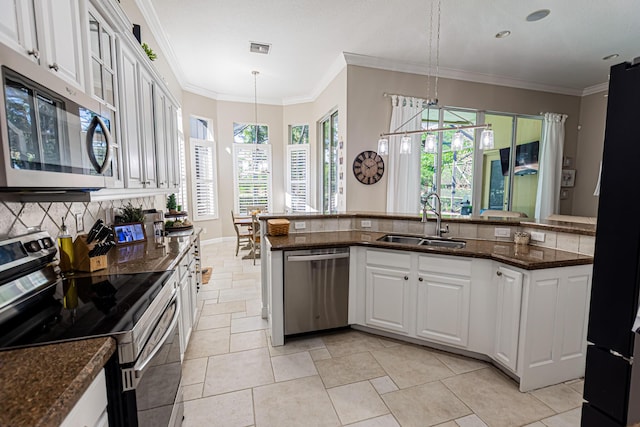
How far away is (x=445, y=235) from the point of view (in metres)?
2.80

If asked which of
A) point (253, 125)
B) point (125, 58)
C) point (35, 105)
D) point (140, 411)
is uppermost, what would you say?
point (253, 125)

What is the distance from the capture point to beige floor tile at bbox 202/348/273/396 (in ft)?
6.64

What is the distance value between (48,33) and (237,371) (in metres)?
2.29

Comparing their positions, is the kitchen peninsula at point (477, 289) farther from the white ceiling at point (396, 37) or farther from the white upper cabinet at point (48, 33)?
the white ceiling at point (396, 37)

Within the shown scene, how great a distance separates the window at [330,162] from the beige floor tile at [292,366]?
10.2 feet

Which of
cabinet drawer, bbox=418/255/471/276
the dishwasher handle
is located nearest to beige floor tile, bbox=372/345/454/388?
cabinet drawer, bbox=418/255/471/276

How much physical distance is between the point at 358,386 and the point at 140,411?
147 centimetres

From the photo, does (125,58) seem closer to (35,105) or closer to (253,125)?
(35,105)

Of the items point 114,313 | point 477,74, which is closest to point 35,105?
point 114,313

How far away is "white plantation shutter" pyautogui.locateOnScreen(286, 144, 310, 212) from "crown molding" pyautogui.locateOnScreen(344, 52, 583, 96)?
2.75 metres

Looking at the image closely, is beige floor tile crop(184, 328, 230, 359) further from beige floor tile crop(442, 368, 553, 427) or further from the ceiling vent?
the ceiling vent

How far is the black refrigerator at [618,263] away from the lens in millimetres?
836

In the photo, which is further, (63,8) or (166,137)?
(166,137)

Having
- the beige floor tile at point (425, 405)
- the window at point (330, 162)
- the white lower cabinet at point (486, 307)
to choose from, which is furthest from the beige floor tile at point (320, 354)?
the window at point (330, 162)
